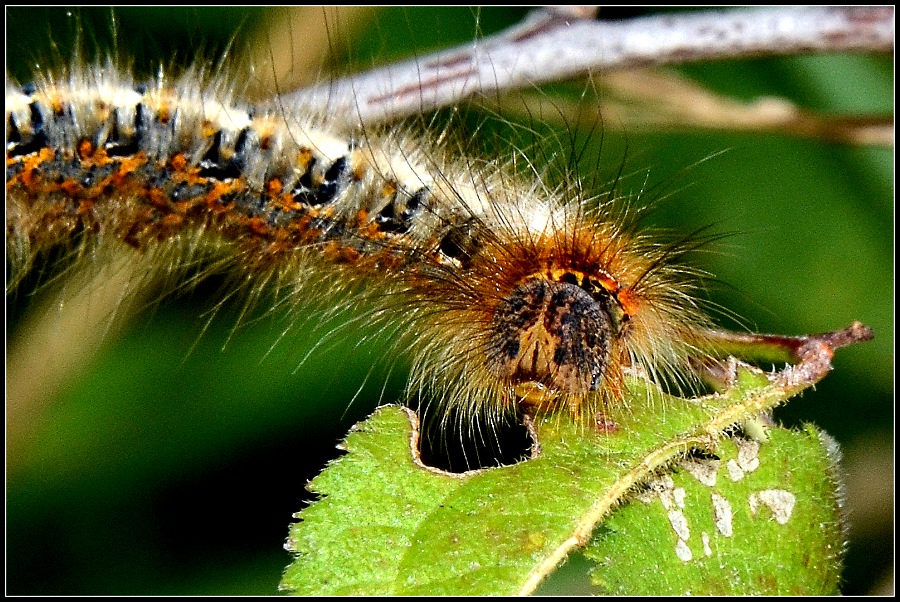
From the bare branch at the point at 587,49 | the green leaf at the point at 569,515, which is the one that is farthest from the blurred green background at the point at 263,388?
the green leaf at the point at 569,515

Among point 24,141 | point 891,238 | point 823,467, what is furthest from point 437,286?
point 891,238

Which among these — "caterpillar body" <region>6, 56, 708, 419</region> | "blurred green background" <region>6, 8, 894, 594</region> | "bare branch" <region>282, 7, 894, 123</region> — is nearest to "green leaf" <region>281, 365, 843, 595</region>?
"caterpillar body" <region>6, 56, 708, 419</region>

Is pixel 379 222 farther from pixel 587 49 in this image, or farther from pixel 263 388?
pixel 263 388

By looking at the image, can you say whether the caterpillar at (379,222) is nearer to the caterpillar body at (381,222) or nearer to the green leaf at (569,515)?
the caterpillar body at (381,222)

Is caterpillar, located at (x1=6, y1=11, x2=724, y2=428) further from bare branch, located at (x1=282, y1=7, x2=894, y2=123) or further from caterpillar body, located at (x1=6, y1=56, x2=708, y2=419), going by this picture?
bare branch, located at (x1=282, y1=7, x2=894, y2=123)

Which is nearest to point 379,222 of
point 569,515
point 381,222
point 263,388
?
point 381,222
